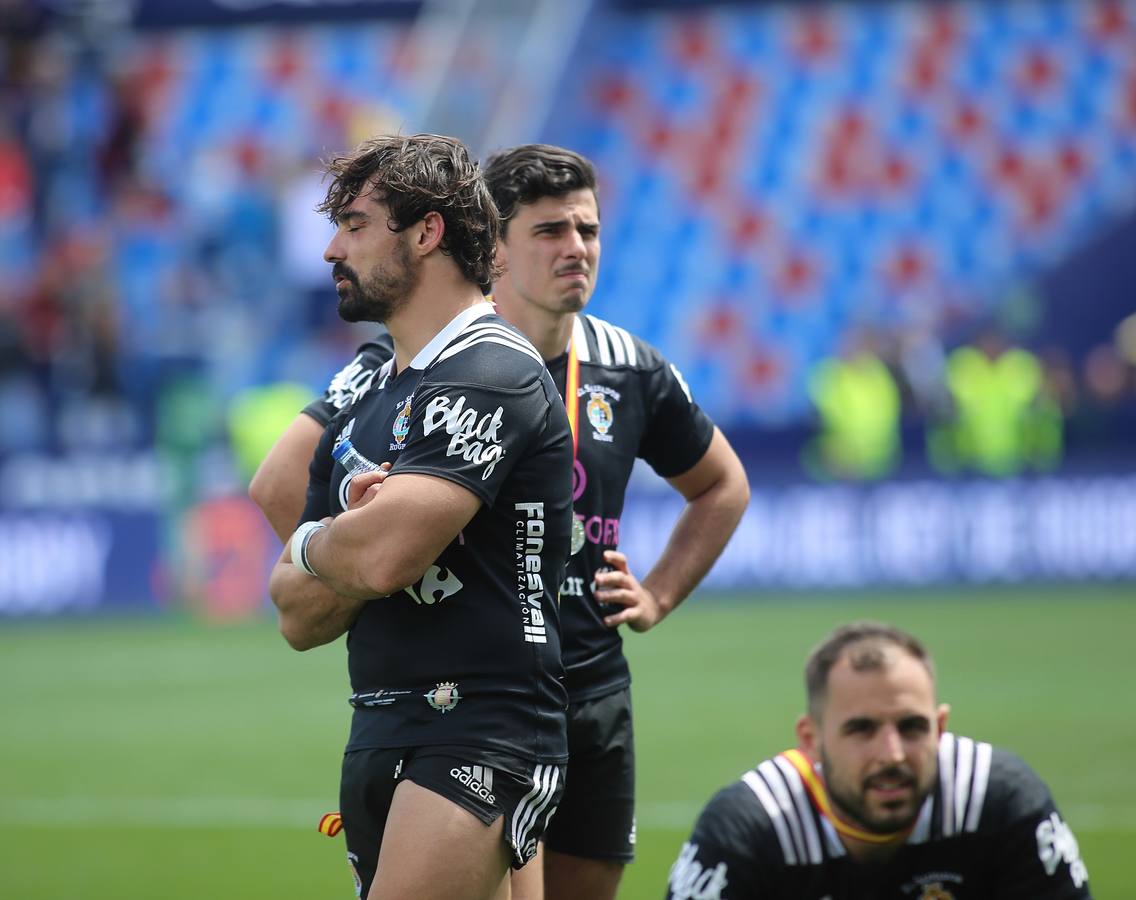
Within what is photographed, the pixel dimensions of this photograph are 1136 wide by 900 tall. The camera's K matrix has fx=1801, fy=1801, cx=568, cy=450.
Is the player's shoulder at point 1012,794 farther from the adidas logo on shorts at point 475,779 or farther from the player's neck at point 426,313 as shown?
the player's neck at point 426,313

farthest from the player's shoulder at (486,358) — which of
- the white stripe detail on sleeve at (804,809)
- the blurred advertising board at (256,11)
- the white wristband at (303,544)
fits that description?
the blurred advertising board at (256,11)

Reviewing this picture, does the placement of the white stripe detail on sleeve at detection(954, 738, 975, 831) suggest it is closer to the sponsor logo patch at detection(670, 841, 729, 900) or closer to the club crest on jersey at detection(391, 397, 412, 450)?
the sponsor logo patch at detection(670, 841, 729, 900)

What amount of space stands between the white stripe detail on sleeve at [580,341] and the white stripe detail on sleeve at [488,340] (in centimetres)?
104

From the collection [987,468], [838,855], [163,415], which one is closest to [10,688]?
[163,415]

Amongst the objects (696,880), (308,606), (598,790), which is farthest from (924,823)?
(308,606)

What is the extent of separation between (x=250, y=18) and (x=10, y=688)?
1631 cm

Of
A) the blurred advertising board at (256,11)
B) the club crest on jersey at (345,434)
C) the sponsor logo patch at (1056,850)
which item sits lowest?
the sponsor logo patch at (1056,850)

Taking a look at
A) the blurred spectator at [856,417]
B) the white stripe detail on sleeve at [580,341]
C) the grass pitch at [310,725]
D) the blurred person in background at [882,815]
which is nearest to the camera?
the blurred person in background at [882,815]

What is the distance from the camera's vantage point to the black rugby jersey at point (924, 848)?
15.2ft

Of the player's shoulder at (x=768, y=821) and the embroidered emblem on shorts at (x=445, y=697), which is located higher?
the embroidered emblem on shorts at (x=445, y=697)

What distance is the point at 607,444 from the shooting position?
16.1 ft

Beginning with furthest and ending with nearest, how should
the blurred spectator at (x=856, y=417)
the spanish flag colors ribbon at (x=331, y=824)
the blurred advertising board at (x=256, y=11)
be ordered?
the blurred advertising board at (x=256, y=11) < the blurred spectator at (x=856, y=417) < the spanish flag colors ribbon at (x=331, y=824)

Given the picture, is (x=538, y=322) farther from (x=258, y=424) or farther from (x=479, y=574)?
(x=258, y=424)

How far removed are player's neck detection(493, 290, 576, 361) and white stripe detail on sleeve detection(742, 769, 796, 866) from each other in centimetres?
127
